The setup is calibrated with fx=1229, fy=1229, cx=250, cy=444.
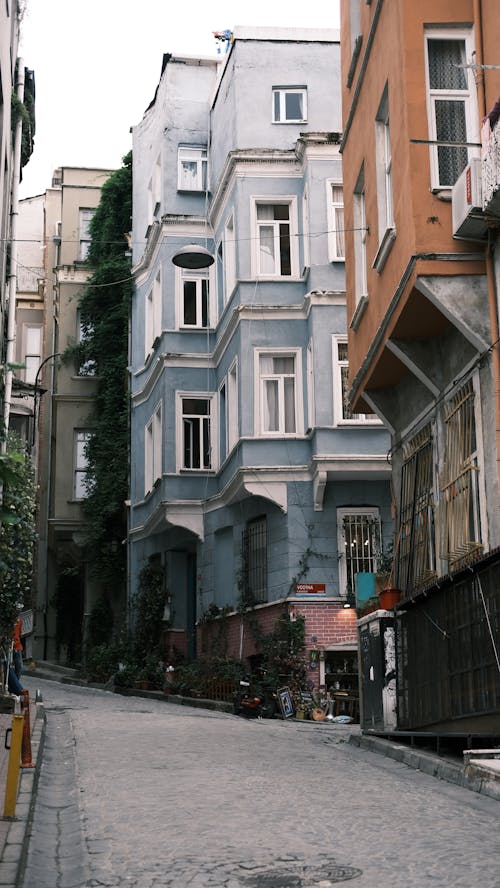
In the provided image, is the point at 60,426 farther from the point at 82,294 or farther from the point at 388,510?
the point at 388,510

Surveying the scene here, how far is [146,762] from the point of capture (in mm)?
13742

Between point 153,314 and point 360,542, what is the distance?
11.3 metres

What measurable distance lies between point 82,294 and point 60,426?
4.64 m

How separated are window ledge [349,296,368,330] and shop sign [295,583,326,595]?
8.46m

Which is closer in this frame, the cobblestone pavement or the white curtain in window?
the cobblestone pavement

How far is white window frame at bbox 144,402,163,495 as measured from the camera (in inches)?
1288

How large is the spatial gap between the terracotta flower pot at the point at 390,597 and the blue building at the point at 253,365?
8665mm

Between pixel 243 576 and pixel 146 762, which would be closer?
pixel 146 762

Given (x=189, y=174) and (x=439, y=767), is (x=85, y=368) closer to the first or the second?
(x=189, y=174)

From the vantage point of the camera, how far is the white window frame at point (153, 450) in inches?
1288

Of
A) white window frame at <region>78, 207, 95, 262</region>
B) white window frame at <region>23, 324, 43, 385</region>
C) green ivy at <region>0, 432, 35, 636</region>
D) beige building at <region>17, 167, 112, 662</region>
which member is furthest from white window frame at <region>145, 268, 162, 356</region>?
white window frame at <region>23, 324, 43, 385</region>

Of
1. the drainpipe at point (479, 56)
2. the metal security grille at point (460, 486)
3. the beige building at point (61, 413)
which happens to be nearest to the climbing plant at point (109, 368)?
the beige building at point (61, 413)

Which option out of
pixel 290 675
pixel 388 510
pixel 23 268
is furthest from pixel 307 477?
pixel 23 268

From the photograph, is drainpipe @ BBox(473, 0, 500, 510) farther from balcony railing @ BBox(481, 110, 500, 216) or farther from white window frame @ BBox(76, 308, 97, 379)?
white window frame @ BBox(76, 308, 97, 379)
